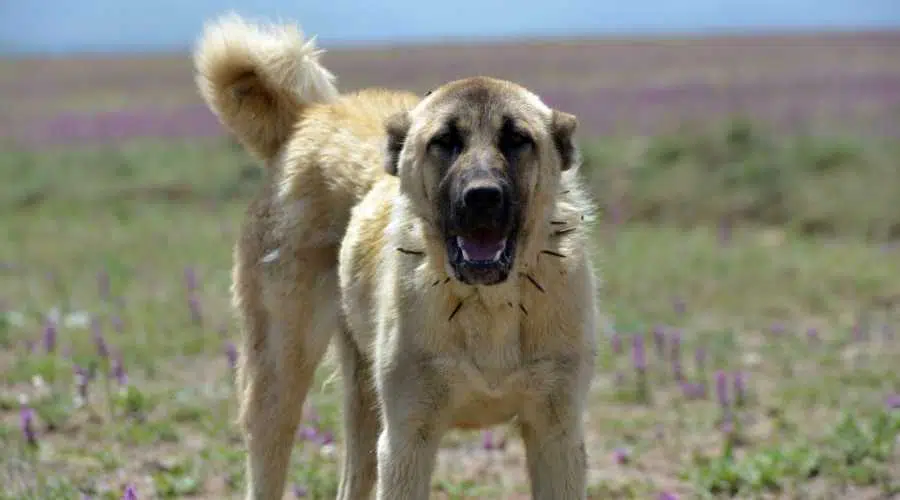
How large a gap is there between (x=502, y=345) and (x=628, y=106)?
2101 centimetres

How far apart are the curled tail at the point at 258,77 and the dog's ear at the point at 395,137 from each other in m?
1.28

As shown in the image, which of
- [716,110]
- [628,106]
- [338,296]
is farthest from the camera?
[628,106]

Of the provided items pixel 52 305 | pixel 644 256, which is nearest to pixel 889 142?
pixel 644 256

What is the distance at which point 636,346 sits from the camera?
294 inches

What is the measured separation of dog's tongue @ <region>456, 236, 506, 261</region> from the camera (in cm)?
405

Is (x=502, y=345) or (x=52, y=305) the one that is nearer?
(x=502, y=345)

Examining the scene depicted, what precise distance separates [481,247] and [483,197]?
233 mm

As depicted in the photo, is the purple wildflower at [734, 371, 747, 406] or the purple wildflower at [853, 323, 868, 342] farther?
the purple wildflower at [853, 323, 868, 342]

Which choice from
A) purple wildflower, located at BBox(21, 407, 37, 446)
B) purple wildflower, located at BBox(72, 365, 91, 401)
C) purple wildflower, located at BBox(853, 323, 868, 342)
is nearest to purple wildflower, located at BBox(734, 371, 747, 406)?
purple wildflower, located at BBox(853, 323, 868, 342)

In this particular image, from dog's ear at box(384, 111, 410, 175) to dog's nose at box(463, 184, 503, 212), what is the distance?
634mm

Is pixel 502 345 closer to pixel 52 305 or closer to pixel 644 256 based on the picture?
pixel 52 305

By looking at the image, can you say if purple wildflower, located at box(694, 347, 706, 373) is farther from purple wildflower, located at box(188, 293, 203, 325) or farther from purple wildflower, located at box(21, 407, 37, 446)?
purple wildflower, located at box(21, 407, 37, 446)

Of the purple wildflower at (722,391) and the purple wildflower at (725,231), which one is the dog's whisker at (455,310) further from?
the purple wildflower at (725,231)

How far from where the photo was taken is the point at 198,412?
6.96 metres
